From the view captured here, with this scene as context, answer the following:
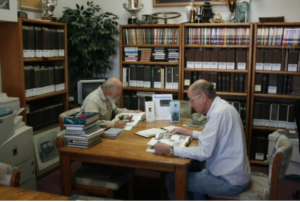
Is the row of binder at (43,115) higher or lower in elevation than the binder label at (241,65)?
lower

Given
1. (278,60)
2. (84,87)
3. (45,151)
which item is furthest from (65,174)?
(278,60)

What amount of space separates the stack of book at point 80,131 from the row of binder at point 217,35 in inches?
89.1

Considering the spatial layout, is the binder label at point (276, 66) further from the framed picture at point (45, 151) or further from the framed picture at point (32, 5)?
the framed picture at point (32, 5)

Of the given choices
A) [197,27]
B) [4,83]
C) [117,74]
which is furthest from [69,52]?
[197,27]

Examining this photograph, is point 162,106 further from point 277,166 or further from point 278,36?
point 278,36

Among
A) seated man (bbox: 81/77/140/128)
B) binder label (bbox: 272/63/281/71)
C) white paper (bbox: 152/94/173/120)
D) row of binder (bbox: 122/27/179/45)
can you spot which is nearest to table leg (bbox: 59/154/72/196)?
seated man (bbox: 81/77/140/128)

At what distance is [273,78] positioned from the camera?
4004mm

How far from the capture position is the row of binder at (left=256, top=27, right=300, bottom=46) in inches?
151

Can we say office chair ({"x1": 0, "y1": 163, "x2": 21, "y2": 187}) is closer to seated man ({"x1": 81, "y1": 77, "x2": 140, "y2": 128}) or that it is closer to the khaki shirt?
the khaki shirt

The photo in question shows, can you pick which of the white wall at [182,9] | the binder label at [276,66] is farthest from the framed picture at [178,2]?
the binder label at [276,66]

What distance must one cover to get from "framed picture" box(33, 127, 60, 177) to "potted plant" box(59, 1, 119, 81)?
3.43 ft

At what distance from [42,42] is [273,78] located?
2891 mm

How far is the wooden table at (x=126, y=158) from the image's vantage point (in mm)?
2090

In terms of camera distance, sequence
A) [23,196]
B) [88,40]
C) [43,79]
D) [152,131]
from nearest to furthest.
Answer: [23,196] → [152,131] → [43,79] → [88,40]
